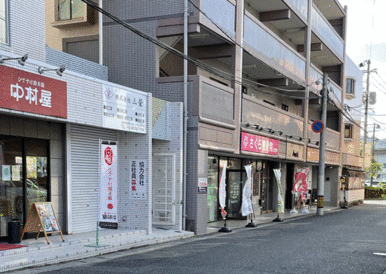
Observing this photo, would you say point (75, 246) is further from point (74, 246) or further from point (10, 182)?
point (10, 182)

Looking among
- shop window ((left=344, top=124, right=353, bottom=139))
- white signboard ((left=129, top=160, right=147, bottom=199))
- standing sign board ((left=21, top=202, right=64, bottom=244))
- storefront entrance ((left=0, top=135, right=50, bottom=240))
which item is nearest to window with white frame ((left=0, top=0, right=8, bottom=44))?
storefront entrance ((left=0, top=135, right=50, bottom=240))

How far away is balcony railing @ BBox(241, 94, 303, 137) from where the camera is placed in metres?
17.2

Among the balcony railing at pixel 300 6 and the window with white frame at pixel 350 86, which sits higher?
the balcony railing at pixel 300 6

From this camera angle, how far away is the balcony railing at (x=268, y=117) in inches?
679

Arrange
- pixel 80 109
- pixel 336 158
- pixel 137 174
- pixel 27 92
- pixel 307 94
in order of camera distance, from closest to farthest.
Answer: pixel 27 92
pixel 80 109
pixel 137 174
pixel 307 94
pixel 336 158

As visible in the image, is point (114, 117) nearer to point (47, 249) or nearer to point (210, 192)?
point (47, 249)

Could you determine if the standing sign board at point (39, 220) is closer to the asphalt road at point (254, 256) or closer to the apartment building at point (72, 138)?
the apartment building at point (72, 138)

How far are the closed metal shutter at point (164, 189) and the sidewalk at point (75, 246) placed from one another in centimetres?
52

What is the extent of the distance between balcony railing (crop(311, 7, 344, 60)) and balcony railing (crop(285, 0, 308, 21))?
4.66ft

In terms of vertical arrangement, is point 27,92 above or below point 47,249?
above

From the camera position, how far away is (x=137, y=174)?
40.9 ft

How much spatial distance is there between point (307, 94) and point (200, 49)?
965cm

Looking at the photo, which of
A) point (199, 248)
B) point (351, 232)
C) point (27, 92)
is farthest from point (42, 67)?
point (351, 232)

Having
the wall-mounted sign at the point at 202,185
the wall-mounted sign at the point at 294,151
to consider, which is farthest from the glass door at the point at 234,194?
the wall-mounted sign at the point at 202,185
